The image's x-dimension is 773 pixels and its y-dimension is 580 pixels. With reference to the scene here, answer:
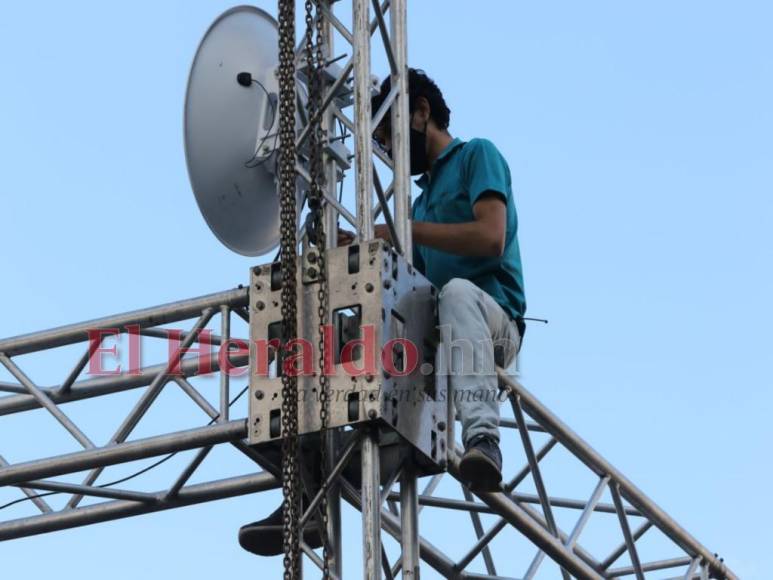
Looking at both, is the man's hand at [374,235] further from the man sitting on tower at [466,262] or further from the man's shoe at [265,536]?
the man's shoe at [265,536]

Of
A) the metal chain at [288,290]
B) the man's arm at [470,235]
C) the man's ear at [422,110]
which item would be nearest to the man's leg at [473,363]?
the man's arm at [470,235]

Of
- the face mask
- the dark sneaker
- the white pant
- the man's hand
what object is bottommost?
the dark sneaker

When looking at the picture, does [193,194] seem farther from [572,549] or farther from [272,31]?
[572,549]

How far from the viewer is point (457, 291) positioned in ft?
28.1

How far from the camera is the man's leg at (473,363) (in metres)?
8.15

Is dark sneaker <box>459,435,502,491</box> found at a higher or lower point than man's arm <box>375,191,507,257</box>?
lower

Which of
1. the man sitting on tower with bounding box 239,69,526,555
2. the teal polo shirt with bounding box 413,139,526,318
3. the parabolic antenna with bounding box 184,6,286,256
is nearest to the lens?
the man sitting on tower with bounding box 239,69,526,555

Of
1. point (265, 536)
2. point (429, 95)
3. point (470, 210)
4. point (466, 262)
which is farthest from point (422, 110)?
point (265, 536)

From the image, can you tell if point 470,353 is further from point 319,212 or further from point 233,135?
point 233,135

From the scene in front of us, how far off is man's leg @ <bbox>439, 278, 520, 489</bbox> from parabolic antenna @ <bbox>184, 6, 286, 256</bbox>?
1382 millimetres

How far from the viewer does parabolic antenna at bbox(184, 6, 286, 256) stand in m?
9.45

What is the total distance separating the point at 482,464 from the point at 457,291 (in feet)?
2.94

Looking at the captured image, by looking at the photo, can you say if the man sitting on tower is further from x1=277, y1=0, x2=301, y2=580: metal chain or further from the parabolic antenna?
the parabolic antenna

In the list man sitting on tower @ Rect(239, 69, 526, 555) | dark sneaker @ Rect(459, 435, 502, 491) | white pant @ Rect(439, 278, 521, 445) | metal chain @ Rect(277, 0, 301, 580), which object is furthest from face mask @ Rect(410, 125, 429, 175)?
dark sneaker @ Rect(459, 435, 502, 491)
